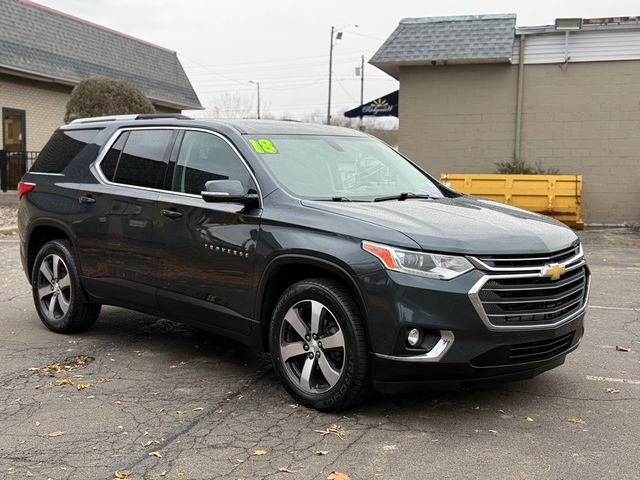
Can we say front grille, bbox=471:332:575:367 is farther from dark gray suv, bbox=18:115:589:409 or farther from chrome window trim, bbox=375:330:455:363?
chrome window trim, bbox=375:330:455:363

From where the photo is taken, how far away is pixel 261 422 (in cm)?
421

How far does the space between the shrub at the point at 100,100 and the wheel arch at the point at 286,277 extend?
45.1 ft

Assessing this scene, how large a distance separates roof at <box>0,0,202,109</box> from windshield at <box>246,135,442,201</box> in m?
16.2

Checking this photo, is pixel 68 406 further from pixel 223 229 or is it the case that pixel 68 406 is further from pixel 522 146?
pixel 522 146

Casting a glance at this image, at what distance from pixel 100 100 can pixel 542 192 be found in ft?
35.2

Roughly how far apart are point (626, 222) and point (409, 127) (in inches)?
218

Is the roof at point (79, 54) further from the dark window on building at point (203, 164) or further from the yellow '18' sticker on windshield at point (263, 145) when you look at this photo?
the yellow '18' sticker on windshield at point (263, 145)

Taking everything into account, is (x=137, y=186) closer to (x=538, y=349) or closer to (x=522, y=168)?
(x=538, y=349)

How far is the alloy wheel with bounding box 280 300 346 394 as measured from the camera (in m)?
4.26

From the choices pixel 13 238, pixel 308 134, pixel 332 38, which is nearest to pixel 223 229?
pixel 308 134

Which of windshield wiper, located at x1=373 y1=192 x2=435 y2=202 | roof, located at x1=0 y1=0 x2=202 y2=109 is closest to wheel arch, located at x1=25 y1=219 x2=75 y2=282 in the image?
windshield wiper, located at x1=373 y1=192 x2=435 y2=202

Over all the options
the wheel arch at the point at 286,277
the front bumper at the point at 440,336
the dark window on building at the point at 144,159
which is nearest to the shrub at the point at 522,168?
the dark window on building at the point at 144,159

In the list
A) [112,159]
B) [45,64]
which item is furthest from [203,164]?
[45,64]

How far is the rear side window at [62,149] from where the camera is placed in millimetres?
6289
